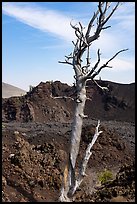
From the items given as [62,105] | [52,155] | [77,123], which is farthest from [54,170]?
[62,105]

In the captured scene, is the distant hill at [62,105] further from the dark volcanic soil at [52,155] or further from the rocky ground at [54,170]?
the rocky ground at [54,170]

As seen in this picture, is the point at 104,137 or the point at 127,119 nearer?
the point at 104,137

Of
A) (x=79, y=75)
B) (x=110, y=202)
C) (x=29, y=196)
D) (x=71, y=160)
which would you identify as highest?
(x=79, y=75)

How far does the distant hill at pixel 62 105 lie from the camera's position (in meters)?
41.8

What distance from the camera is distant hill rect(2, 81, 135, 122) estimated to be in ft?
137

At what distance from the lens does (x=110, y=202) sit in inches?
317

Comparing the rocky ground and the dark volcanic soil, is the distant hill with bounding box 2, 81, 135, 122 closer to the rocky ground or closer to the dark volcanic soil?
the dark volcanic soil

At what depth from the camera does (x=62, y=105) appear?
44375 millimetres

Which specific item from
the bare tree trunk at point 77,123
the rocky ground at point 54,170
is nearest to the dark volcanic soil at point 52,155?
the rocky ground at point 54,170

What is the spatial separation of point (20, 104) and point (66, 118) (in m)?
5.75

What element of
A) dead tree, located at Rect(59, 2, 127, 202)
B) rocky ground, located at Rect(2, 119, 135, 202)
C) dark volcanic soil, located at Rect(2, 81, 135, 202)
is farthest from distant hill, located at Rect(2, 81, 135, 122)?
dead tree, located at Rect(59, 2, 127, 202)

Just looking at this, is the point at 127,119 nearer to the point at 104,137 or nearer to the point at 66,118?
the point at 66,118

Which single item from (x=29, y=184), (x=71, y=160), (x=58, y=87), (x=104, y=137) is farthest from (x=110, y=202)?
(x=58, y=87)

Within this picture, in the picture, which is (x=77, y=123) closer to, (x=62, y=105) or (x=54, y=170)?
(x=54, y=170)
